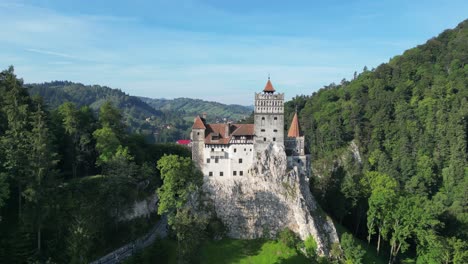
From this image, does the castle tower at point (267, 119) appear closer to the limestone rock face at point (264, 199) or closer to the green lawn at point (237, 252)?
the limestone rock face at point (264, 199)

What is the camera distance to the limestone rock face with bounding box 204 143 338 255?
72188mm

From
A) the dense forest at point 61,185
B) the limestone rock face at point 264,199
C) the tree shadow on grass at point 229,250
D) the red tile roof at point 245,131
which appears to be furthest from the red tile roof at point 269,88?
the tree shadow on grass at point 229,250

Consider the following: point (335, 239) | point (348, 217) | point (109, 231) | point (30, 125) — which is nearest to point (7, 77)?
point (30, 125)

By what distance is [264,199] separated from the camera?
7331 cm

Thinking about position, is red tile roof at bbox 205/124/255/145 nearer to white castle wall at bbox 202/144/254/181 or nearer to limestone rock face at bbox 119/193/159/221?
white castle wall at bbox 202/144/254/181

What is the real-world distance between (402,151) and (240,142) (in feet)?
227

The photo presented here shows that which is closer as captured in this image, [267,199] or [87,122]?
[267,199]

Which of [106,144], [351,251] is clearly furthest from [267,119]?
[106,144]

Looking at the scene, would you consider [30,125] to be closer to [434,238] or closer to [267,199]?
[267,199]

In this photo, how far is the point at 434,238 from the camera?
7212 centimetres

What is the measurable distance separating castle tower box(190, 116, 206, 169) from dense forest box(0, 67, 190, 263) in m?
8.79

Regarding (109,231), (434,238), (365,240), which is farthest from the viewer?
(365,240)

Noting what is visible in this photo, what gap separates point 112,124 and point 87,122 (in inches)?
187

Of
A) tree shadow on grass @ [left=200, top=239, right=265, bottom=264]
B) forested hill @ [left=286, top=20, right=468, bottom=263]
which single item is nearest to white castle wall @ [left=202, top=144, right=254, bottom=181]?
tree shadow on grass @ [left=200, top=239, right=265, bottom=264]
